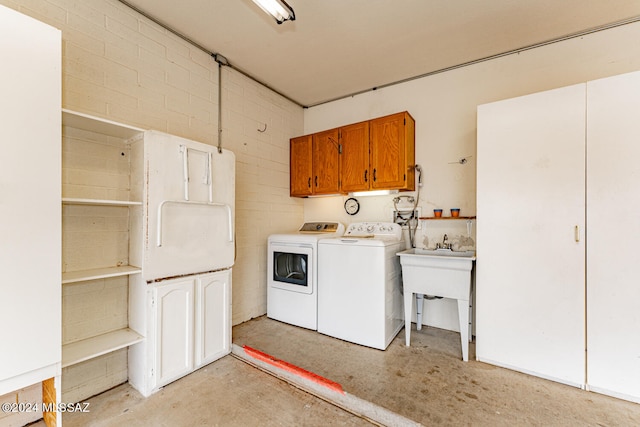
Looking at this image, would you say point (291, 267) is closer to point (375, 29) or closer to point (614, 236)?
point (375, 29)

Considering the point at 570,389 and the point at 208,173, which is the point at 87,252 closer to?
the point at 208,173

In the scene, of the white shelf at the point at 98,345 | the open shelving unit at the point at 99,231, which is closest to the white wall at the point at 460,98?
the open shelving unit at the point at 99,231

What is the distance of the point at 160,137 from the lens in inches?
78.7

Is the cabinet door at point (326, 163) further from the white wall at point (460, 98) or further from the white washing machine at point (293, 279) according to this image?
the white washing machine at point (293, 279)

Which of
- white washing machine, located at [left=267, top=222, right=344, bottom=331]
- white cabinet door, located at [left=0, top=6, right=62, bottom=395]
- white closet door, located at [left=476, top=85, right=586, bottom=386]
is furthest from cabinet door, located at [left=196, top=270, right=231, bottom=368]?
white closet door, located at [left=476, top=85, right=586, bottom=386]

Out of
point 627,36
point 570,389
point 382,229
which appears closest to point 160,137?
point 382,229

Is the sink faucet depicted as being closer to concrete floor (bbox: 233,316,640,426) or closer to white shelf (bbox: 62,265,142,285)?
concrete floor (bbox: 233,316,640,426)

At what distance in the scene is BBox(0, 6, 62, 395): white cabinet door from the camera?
1.30 m

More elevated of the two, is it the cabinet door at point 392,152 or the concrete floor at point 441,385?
the cabinet door at point 392,152

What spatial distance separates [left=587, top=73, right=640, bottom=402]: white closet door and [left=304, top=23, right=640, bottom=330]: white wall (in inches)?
29.0

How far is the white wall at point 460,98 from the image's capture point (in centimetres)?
240

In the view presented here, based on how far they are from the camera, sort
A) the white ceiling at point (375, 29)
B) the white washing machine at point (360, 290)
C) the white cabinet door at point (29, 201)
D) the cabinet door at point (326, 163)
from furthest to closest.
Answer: the cabinet door at point (326, 163), the white washing machine at point (360, 290), the white ceiling at point (375, 29), the white cabinet door at point (29, 201)

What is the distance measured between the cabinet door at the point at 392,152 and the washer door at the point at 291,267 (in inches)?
45.4

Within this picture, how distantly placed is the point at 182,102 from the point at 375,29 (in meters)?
1.96
